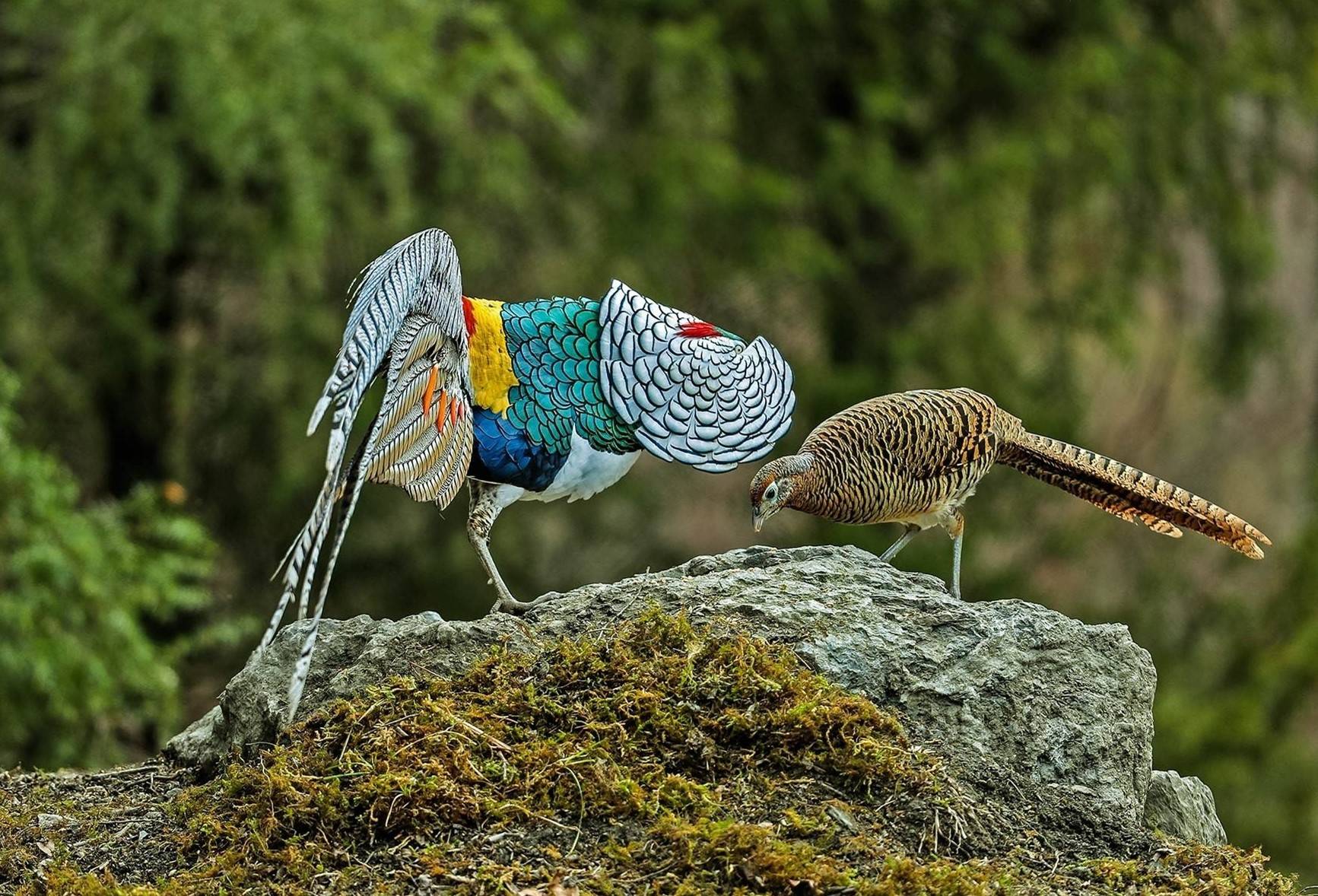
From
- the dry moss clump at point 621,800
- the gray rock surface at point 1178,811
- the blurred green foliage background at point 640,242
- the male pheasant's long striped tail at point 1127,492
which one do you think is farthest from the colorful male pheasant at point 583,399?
the blurred green foliage background at point 640,242

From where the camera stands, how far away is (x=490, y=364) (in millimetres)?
4820

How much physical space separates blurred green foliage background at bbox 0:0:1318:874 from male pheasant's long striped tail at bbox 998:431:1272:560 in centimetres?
443

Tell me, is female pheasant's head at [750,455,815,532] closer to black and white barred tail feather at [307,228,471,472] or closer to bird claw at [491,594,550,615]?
bird claw at [491,594,550,615]

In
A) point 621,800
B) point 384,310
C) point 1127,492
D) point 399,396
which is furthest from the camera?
point 1127,492

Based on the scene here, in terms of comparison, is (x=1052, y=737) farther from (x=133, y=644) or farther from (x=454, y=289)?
(x=133, y=644)

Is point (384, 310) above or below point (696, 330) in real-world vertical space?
below

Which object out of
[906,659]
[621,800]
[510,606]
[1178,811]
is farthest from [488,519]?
[1178,811]

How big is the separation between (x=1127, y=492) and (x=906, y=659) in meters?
1.06

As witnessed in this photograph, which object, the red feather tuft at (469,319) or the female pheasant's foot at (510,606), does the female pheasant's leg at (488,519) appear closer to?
the female pheasant's foot at (510,606)

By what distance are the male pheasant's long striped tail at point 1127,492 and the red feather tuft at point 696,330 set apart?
3.47 ft

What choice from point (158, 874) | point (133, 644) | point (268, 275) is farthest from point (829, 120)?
point (158, 874)

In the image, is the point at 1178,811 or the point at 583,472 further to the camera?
the point at 583,472

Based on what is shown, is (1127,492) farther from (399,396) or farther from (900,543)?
(399,396)

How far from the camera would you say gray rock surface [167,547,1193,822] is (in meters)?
4.45
